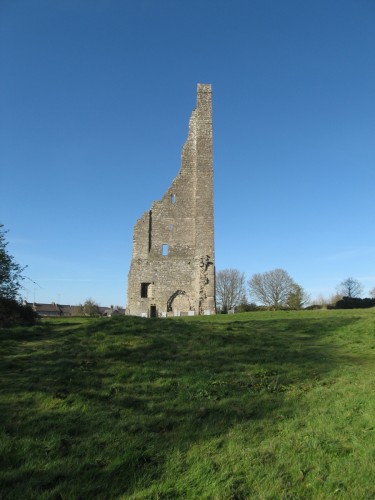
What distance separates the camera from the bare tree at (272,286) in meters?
59.6

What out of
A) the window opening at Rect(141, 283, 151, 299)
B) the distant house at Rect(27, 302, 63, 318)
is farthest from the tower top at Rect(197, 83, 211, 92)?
the distant house at Rect(27, 302, 63, 318)

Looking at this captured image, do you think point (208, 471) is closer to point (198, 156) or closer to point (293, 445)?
point (293, 445)

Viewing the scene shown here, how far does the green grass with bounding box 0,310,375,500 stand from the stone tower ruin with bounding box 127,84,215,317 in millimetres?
24326

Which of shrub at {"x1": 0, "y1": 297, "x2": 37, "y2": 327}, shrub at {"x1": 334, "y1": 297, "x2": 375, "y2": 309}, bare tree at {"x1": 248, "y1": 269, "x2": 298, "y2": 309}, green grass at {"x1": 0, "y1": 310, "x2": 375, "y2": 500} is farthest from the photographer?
bare tree at {"x1": 248, "y1": 269, "x2": 298, "y2": 309}

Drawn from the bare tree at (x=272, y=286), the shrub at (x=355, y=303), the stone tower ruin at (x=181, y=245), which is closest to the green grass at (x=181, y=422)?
the stone tower ruin at (x=181, y=245)

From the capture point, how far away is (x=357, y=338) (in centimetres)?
1305

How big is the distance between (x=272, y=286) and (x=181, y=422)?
56744 mm

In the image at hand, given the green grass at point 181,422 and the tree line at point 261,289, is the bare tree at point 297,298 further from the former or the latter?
the green grass at point 181,422

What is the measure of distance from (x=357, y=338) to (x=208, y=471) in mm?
9926

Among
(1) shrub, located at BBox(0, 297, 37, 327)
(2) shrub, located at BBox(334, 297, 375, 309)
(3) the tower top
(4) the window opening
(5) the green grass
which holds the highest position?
(3) the tower top

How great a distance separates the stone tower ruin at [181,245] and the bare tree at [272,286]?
2664 cm

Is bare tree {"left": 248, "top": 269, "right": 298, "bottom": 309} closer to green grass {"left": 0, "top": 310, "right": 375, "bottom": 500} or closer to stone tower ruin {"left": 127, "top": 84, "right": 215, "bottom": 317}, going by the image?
stone tower ruin {"left": 127, "top": 84, "right": 215, "bottom": 317}

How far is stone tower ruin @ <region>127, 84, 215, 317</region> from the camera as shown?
115 ft

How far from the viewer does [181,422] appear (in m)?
5.82
